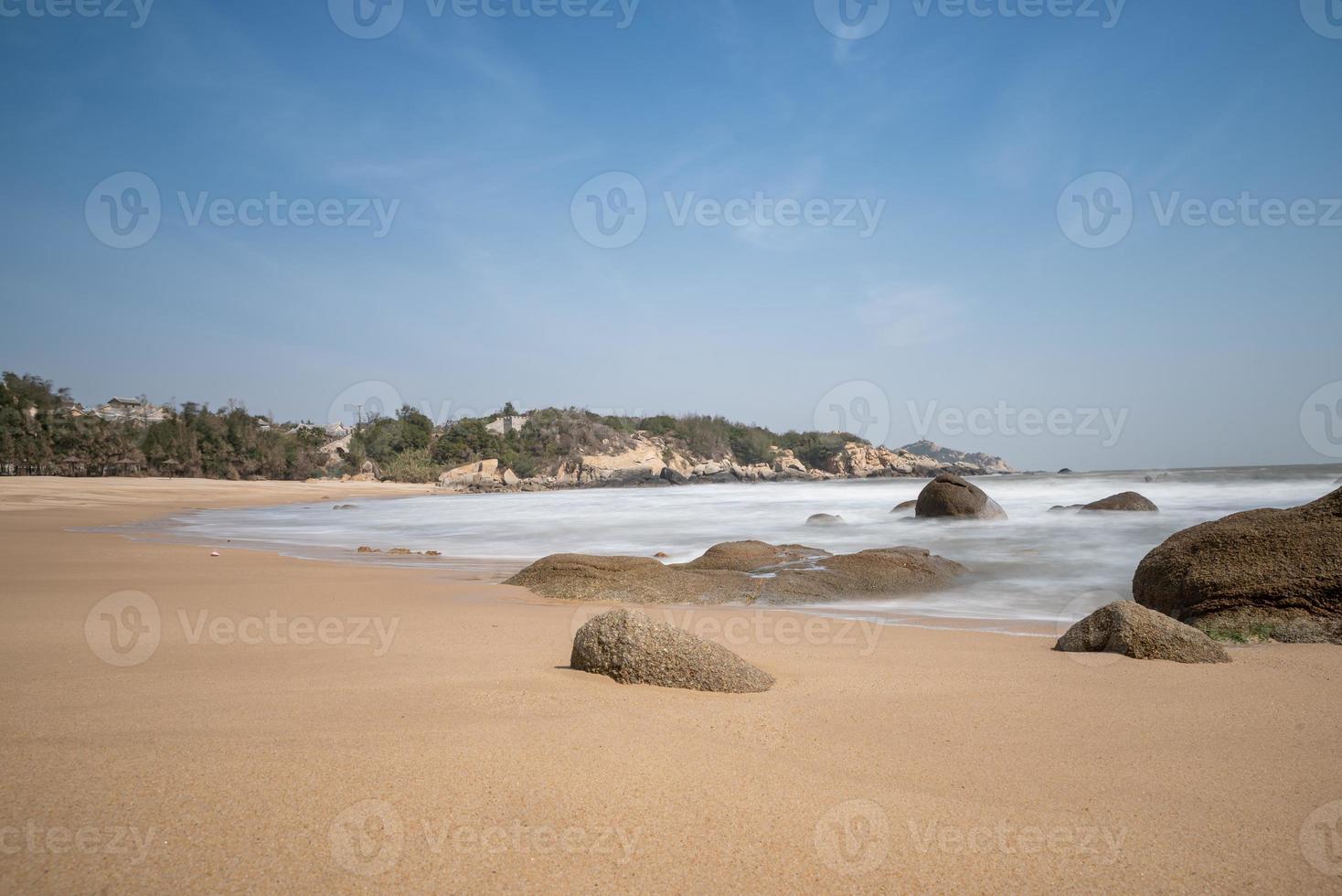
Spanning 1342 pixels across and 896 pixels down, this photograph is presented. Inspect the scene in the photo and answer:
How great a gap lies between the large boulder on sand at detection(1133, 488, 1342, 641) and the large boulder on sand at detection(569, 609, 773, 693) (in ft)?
13.1

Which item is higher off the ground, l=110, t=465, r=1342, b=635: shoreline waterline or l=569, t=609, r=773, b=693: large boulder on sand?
l=569, t=609, r=773, b=693: large boulder on sand

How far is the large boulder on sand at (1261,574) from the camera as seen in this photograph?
483 centimetres

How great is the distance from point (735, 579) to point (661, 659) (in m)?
4.28

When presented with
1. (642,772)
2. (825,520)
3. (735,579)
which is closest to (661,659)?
(642,772)

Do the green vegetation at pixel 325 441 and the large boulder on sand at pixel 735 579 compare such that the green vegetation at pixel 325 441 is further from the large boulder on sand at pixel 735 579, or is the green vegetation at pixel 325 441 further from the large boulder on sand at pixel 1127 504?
the large boulder on sand at pixel 1127 504

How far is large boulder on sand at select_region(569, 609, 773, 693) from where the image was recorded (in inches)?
129

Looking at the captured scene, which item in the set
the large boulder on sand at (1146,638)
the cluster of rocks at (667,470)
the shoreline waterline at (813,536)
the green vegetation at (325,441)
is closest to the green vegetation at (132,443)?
the green vegetation at (325,441)

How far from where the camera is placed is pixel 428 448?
56.8 metres

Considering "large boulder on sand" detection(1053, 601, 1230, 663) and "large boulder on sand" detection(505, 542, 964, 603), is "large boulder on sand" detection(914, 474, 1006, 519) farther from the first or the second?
"large boulder on sand" detection(1053, 601, 1230, 663)

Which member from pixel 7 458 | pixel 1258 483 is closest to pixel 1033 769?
pixel 1258 483

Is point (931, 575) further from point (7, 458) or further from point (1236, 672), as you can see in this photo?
point (7, 458)

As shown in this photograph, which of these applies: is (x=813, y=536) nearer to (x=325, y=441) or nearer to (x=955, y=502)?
(x=955, y=502)

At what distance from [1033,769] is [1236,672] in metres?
2.28

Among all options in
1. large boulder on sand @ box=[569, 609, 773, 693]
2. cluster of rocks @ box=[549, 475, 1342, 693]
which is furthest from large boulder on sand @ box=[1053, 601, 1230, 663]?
large boulder on sand @ box=[569, 609, 773, 693]
